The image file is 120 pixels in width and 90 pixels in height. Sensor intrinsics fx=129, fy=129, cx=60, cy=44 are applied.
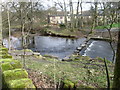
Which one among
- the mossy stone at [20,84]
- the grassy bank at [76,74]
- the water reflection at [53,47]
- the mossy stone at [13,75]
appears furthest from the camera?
the water reflection at [53,47]

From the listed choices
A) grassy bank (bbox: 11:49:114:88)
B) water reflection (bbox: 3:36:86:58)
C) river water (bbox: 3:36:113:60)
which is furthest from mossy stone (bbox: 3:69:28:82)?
water reflection (bbox: 3:36:86:58)

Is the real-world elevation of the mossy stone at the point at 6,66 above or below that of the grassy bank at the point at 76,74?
above

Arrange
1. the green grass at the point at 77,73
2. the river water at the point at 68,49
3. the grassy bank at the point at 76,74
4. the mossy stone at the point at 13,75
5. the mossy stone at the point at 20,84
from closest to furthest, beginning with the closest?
the mossy stone at the point at 20,84, the mossy stone at the point at 13,75, the grassy bank at the point at 76,74, the green grass at the point at 77,73, the river water at the point at 68,49

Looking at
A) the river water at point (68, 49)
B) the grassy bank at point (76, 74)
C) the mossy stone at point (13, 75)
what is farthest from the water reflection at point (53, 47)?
the mossy stone at point (13, 75)

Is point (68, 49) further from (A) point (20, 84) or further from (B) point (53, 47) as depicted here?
(A) point (20, 84)

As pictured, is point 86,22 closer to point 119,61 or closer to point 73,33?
point 73,33

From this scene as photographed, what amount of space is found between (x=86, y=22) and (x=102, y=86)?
1723cm

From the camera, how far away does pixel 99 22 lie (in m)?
18.7

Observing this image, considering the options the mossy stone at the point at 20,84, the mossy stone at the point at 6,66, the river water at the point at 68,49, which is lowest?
the river water at the point at 68,49

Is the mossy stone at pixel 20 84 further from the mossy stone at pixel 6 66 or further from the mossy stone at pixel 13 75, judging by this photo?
the mossy stone at pixel 6 66

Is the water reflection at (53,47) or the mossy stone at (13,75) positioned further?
the water reflection at (53,47)

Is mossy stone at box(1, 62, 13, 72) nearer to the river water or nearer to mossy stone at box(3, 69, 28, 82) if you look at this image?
mossy stone at box(3, 69, 28, 82)

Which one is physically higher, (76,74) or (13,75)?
(13,75)

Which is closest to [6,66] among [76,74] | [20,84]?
[20,84]
